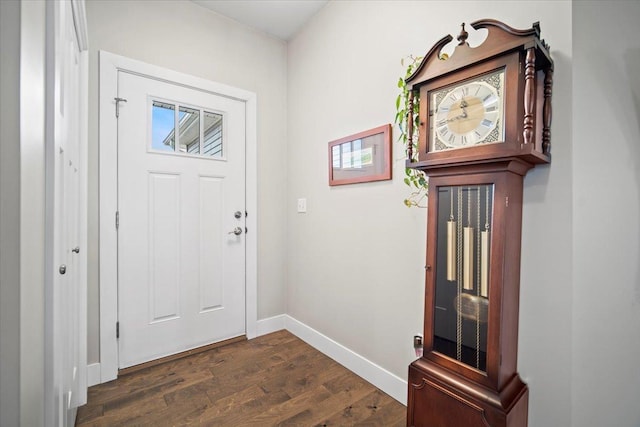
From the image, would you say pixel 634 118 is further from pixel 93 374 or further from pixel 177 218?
pixel 93 374

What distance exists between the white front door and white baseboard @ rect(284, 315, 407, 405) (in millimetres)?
522

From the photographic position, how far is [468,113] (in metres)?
1.09

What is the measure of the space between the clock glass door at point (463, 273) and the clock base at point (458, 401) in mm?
83

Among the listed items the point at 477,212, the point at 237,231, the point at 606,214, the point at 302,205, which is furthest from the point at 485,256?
the point at 237,231

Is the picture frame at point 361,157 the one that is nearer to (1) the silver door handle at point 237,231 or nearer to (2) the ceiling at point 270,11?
(1) the silver door handle at point 237,231

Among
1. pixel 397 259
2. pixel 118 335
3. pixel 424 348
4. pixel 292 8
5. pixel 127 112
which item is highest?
pixel 292 8

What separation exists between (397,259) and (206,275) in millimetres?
1497

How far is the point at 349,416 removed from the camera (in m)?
1.56

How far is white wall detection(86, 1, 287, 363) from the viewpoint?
1871 millimetres

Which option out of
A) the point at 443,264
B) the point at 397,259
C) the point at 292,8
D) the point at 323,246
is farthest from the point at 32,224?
the point at 292,8

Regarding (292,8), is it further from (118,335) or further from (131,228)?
(118,335)

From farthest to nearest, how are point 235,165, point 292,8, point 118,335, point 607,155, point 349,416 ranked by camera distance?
point 235,165
point 292,8
point 118,335
point 349,416
point 607,155

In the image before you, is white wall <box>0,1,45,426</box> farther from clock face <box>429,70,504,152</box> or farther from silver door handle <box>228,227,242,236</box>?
silver door handle <box>228,227,242,236</box>

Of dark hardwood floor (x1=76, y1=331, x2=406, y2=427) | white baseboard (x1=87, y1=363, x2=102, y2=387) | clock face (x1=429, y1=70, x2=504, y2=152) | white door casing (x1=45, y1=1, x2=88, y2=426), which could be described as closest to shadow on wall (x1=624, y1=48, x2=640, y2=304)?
clock face (x1=429, y1=70, x2=504, y2=152)
